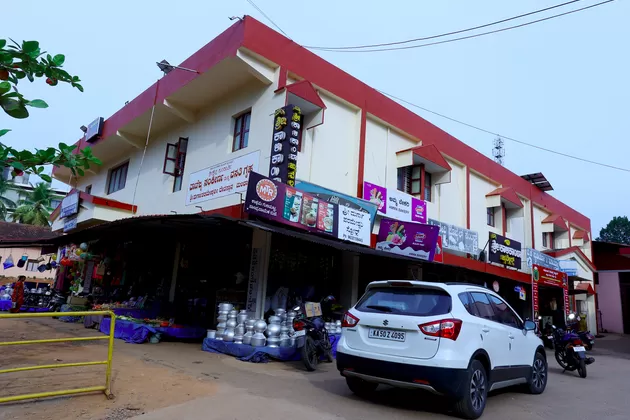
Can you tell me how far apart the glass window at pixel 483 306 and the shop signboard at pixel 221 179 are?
659cm

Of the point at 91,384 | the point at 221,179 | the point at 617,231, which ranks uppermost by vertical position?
the point at 617,231

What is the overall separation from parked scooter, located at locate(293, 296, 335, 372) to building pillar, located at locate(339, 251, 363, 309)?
3.85 m

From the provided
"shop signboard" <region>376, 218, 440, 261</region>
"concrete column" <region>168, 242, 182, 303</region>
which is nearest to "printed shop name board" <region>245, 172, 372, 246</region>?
"shop signboard" <region>376, 218, 440, 261</region>

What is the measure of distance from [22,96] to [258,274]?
291 inches

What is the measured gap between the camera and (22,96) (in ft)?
12.6

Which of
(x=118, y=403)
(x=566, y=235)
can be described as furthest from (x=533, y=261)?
(x=118, y=403)

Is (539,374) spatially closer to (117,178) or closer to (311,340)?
(311,340)

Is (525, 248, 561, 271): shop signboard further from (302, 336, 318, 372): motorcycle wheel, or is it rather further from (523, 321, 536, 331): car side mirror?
(302, 336, 318, 372): motorcycle wheel

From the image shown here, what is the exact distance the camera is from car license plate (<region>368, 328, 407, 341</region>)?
17.2ft

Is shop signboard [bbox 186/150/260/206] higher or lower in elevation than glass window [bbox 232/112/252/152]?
lower

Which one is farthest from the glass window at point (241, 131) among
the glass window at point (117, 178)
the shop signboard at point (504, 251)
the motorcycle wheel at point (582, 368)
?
the shop signboard at point (504, 251)

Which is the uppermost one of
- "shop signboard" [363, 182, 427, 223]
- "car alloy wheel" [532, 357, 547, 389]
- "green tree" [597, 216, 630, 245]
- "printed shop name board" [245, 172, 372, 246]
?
"green tree" [597, 216, 630, 245]

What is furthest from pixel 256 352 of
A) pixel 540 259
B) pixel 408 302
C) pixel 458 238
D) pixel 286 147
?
pixel 540 259

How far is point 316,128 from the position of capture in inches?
475
